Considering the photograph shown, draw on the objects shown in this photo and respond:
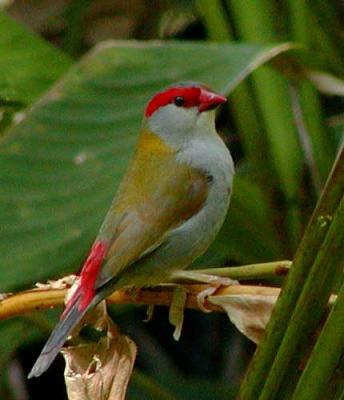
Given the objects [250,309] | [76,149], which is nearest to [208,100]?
[76,149]

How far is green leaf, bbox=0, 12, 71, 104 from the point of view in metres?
1.98

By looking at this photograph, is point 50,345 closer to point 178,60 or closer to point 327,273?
point 327,273

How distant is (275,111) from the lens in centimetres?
225

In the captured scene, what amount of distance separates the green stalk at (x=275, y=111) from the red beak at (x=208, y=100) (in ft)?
1.59

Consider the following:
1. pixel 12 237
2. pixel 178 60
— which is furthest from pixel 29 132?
pixel 178 60

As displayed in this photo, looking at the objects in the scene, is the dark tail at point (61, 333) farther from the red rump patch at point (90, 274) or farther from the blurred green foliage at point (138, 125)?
the blurred green foliage at point (138, 125)

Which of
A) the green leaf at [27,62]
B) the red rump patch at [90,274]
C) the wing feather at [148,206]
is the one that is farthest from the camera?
the green leaf at [27,62]

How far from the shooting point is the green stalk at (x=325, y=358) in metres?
0.89

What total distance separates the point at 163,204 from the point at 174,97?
0.27 metres

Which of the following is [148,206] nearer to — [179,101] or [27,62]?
[179,101]

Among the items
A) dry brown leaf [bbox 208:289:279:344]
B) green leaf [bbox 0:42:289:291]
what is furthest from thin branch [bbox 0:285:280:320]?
green leaf [bbox 0:42:289:291]

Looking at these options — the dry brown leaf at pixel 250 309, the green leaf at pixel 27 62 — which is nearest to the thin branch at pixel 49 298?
the dry brown leaf at pixel 250 309

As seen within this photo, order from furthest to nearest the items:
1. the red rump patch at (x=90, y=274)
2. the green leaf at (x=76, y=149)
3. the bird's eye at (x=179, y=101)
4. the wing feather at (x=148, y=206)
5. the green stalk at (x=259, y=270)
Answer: the bird's eye at (x=179, y=101) < the green leaf at (x=76, y=149) < the wing feather at (x=148, y=206) < the red rump patch at (x=90, y=274) < the green stalk at (x=259, y=270)

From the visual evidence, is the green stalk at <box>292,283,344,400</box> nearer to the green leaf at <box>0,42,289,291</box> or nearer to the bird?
the bird
